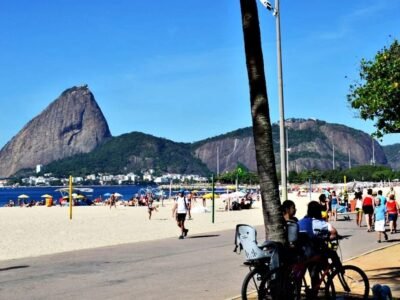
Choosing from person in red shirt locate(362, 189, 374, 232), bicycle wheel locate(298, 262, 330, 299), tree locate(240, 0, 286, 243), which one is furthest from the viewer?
person in red shirt locate(362, 189, 374, 232)

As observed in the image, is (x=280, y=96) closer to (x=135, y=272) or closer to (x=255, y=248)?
(x=135, y=272)

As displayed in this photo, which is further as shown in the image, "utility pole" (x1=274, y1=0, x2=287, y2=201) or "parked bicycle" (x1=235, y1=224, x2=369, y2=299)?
"utility pole" (x1=274, y1=0, x2=287, y2=201)

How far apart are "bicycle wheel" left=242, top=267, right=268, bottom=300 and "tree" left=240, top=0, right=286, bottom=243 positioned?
16.6 inches

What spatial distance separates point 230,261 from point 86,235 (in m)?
9.83

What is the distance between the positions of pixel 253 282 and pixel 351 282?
141 centimetres

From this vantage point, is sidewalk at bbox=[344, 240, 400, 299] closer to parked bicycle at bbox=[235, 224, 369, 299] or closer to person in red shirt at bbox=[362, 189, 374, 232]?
parked bicycle at bbox=[235, 224, 369, 299]

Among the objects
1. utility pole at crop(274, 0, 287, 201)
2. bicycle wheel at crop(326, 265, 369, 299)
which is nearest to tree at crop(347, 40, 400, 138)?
utility pole at crop(274, 0, 287, 201)

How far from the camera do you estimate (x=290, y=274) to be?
717 centimetres

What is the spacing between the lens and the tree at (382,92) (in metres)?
14.2

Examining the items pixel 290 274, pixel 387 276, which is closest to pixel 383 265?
pixel 387 276

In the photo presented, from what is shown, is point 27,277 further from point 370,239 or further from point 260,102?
point 370,239

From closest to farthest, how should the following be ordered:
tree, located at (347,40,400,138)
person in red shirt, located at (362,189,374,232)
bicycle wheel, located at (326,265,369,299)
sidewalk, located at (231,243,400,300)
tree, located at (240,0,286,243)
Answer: tree, located at (240,0,286,243) → bicycle wheel, located at (326,265,369,299) → sidewalk, located at (231,243,400,300) → tree, located at (347,40,400,138) → person in red shirt, located at (362,189,374,232)

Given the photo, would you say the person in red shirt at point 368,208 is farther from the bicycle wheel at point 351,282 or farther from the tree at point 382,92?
the bicycle wheel at point 351,282

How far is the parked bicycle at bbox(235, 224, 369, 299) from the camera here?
23.1ft
